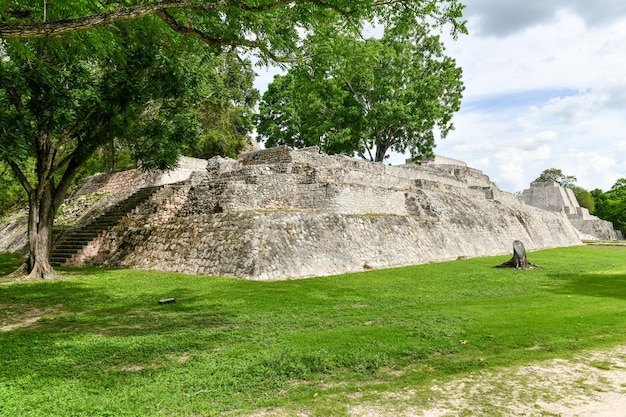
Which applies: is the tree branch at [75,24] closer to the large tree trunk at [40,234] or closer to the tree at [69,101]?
the tree at [69,101]

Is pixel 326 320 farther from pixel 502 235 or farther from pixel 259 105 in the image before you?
pixel 259 105

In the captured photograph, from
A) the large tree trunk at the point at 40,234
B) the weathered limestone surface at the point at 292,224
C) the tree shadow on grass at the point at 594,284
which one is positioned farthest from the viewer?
the weathered limestone surface at the point at 292,224

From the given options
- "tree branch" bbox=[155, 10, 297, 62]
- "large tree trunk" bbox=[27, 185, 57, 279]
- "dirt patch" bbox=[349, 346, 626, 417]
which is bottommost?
"dirt patch" bbox=[349, 346, 626, 417]

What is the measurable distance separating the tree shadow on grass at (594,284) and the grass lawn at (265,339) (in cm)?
7

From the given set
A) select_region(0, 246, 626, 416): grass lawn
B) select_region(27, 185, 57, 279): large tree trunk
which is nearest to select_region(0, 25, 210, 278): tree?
select_region(27, 185, 57, 279): large tree trunk

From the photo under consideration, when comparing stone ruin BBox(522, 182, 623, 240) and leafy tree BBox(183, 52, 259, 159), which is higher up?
leafy tree BBox(183, 52, 259, 159)

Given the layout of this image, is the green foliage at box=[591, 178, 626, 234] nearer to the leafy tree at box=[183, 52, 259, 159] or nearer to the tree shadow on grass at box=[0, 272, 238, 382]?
the leafy tree at box=[183, 52, 259, 159]

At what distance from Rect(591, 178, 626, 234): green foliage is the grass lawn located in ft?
175

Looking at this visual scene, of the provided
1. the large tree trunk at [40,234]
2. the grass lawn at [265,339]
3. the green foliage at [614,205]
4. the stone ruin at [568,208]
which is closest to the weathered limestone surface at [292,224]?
the grass lawn at [265,339]

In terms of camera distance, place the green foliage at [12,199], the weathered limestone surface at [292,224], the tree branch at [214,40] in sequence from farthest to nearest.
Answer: the green foliage at [12,199] → the weathered limestone surface at [292,224] → the tree branch at [214,40]

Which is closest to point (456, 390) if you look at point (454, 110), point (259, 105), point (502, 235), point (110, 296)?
point (110, 296)

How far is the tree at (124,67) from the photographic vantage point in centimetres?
648

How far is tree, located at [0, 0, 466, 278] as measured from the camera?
6.48 m

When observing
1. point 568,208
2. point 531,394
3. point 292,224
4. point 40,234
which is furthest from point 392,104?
point 568,208
